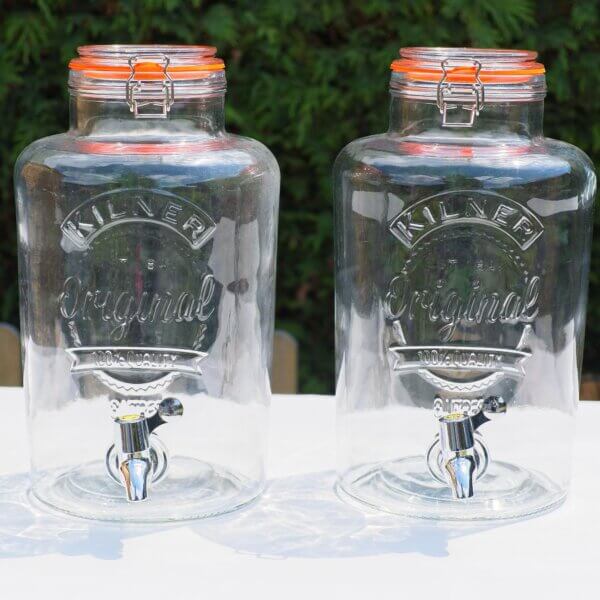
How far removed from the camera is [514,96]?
832 millimetres

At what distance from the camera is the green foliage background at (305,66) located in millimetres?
1707

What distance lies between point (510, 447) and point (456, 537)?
0.42 ft

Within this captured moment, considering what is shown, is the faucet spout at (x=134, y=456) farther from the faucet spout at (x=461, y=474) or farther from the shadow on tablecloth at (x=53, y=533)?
the faucet spout at (x=461, y=474)

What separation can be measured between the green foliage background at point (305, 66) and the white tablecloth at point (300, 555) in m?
0.94

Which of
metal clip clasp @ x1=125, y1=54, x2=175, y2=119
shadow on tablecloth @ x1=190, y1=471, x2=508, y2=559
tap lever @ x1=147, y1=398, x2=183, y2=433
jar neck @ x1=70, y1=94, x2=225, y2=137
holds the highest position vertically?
metal clip clasp @ x1=125, y1=54, x2=175, y2=119

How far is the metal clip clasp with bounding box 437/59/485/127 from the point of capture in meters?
0.82

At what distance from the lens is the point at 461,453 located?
0.83 meters

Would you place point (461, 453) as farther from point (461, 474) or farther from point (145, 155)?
point (145, 155)

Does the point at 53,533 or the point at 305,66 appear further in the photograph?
the point at 305,66

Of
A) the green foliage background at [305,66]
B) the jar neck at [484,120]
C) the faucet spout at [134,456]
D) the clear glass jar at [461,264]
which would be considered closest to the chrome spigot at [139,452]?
the faucet spout at [134,456]

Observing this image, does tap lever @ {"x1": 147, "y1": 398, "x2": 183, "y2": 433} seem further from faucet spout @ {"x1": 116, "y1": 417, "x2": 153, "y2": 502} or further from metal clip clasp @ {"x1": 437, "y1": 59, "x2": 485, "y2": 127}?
metal clip clasp @ {"x1": 437, "y1": 59, "x2": 485, "y2": 127}

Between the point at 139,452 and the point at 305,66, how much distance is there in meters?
1.06

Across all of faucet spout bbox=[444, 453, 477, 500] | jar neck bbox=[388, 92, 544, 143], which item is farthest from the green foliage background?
faucet spout bbox=[444, 453, 477, 500]

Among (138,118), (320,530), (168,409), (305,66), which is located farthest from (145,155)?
(305,66)
